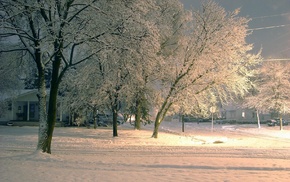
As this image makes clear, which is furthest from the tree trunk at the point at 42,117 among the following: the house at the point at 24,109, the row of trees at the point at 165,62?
the house at the point at 24,109

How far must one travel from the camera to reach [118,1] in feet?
42.4

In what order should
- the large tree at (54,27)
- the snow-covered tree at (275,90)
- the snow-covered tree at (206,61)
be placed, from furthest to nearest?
the snow-covered tree at (275,90) < the snow-covered tree at (206,61) < the large tree at (54,27)

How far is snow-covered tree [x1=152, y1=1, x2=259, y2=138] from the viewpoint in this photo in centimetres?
2427

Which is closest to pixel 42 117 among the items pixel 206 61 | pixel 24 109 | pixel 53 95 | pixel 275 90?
pixel 53 95

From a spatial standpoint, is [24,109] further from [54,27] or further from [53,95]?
[54,27]

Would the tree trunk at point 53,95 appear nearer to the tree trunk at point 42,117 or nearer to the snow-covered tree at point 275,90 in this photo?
the tree trunk at point 42,117

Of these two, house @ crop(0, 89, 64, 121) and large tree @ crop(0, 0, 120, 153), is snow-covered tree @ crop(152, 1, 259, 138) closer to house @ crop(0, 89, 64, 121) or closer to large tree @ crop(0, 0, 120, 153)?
large tree @ crop(0, 0, 120, 153)

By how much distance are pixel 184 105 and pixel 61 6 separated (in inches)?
604

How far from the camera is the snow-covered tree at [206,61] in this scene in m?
24.3

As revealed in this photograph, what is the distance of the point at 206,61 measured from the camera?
79.9 ft

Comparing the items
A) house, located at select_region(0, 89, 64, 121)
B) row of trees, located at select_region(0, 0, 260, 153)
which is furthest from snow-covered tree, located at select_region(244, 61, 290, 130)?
house, located at select_region(0, 89, 64, 121)

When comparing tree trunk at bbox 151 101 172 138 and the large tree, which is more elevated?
the large tree

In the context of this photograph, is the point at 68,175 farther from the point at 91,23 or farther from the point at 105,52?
the point at 91,23

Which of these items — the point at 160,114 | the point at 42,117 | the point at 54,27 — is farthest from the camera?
the point at 160,114
